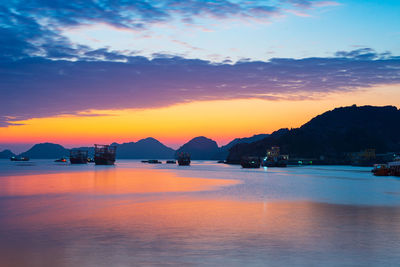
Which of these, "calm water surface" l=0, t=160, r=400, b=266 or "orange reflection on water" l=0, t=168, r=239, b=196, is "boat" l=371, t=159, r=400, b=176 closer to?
"orange reflection on water" l=0, t=168, r=239, b=196

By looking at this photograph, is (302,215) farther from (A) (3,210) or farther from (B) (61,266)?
(A) (3,210)

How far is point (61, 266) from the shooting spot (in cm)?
1631

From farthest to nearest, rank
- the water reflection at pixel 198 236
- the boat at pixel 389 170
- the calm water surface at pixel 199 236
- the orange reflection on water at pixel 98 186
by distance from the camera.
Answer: the boat at pixel 389 170, the orange reflection on water at pixel 98 186, the water reflection at pixel 198 236, the calm water surface at pixel 199 236

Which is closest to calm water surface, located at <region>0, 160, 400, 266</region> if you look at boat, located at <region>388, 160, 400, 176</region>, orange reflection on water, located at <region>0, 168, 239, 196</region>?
orange reflection on water, located at <region>0, 168, 239, 196</region>

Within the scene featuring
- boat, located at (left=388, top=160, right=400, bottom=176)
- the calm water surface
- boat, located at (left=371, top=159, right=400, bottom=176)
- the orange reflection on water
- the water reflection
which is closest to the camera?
the calm water surface

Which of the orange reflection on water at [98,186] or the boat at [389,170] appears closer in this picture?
the orange reflection on water at [98,186]

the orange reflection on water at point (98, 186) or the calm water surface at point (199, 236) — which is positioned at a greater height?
the calm water surface at point (199, 236)

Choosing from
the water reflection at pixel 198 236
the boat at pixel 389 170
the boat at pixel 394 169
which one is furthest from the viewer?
the boat at pixel 389 170

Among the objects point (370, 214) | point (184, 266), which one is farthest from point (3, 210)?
point (370, 214)

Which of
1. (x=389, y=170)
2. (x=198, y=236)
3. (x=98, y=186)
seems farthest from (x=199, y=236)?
(x=389, y=170)

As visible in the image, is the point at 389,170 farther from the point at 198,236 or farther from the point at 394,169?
the point at 198,236

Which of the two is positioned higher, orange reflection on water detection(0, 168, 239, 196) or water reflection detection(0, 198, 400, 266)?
water reflection detection(0, 198, 400, 266)

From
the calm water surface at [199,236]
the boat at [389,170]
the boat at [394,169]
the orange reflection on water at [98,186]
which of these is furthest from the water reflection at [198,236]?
the boat at [389,170]

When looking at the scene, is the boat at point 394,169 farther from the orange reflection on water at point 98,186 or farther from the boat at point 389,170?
the orange reflection on water at point 98,186
